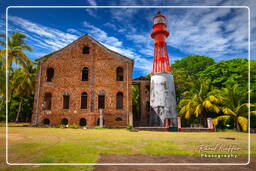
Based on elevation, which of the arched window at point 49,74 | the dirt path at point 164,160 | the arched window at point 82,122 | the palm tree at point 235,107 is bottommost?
the arched window at point 82,122

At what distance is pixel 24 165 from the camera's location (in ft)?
10.9

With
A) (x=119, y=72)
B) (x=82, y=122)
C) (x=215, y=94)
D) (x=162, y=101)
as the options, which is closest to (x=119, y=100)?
(x=119, y=72)

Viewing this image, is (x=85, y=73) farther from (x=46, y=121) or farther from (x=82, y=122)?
(x=46, y=121)

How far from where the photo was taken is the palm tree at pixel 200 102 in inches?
Result: 670

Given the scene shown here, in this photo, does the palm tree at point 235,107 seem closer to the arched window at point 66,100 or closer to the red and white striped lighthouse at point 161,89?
the red and white striped lighthouse at point 161,89

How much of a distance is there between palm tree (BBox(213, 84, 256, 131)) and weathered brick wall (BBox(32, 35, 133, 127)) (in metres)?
9.50

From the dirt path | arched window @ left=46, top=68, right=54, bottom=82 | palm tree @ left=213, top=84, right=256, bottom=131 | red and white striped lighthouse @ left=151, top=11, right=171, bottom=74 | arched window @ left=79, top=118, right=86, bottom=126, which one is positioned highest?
red and white striped lighthouse @ left=151, top=11, right=171, bottom=74

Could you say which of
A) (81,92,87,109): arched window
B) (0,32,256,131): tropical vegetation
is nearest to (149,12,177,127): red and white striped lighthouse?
(0,32,256,131): tropical vegetation

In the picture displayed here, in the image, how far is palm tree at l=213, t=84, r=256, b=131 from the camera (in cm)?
1526

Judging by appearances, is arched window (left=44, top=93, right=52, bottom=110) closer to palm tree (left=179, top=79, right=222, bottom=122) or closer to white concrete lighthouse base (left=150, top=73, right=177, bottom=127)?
white concrete lighthouse base (left=150, top=73, right=177, bottom=127)

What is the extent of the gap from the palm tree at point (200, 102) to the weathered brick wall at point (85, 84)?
21.0 feet

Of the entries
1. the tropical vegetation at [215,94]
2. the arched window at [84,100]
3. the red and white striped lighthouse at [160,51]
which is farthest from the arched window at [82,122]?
the red and white striped lighthouse at [160,51]

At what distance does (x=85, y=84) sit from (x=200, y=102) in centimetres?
1288

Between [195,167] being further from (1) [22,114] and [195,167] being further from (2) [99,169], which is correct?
(1) [22,114]
